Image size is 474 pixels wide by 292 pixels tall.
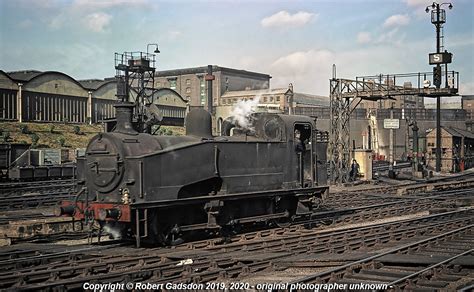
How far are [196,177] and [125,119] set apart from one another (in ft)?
6.89

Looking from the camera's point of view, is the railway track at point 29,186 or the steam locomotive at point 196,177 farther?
the railway track at point 29,186

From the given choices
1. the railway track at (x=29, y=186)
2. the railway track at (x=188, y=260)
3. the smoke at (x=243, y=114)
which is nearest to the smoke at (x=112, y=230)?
the railway track at (x=188, y=260)

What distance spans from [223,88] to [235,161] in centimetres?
5676

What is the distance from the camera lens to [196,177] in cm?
1227

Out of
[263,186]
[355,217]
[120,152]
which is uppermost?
[120,152]

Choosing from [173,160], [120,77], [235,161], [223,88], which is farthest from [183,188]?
[223,88]

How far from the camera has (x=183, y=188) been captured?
12.2 m

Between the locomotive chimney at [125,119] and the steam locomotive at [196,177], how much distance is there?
0.02 meters

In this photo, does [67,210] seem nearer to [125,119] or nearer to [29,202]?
[125,119]

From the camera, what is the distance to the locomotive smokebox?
42.8ft

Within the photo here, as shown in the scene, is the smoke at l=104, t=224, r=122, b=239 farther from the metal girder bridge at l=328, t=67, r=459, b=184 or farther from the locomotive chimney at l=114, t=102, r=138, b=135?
the metal girder bridge at l=328, t=67, r=459, b=184

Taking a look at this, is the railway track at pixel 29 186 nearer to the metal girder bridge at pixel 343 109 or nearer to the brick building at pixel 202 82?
the metal girder bridge at pixel 343 109

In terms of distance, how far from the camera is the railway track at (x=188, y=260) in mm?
8234

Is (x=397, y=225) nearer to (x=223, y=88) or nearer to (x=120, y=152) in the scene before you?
(x=120, y=152)
